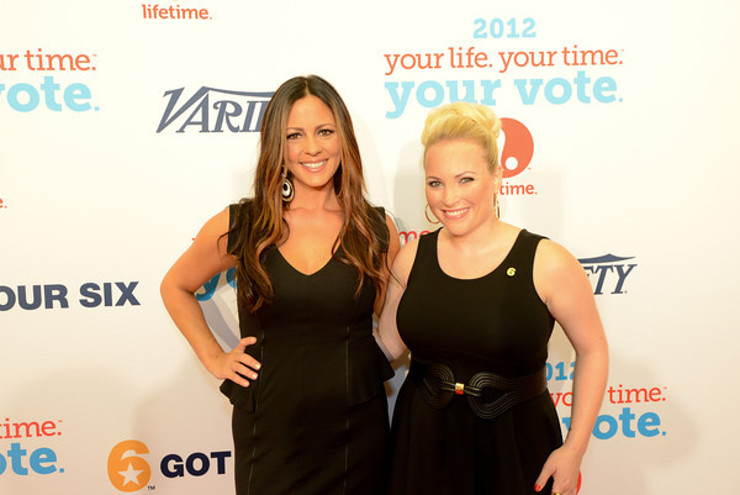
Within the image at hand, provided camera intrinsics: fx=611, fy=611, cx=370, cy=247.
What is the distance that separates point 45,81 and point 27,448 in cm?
137

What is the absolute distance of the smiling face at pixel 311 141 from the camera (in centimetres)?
183

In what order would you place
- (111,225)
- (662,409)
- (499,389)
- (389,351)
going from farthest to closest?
(662,409), (111,225), (389,351), (499,389)

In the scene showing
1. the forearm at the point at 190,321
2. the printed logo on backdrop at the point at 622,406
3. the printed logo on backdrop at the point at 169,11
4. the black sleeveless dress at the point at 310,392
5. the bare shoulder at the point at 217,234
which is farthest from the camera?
the printed logo on backdrop at the point at 622,406

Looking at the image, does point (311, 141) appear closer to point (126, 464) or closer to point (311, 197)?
point (311, 197)

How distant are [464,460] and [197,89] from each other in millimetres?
1555

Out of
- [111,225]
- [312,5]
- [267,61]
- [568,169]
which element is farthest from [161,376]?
[568,169]

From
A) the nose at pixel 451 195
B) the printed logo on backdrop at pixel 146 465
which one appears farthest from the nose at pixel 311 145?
the printed logo on backdrop at pixel 146 465

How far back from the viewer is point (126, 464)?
238 centimetres

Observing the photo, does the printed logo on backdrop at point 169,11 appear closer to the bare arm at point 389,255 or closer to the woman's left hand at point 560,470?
the bare arm at point 389,255

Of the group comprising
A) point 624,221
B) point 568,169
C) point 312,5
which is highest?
point 312,5

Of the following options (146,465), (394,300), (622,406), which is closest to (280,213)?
(394,300)

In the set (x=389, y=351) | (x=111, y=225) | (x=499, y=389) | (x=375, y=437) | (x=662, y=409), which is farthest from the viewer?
(x=662, y=409)

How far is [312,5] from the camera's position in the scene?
7.21ft

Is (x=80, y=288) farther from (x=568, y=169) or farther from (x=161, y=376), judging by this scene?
(x=568, y=169)
